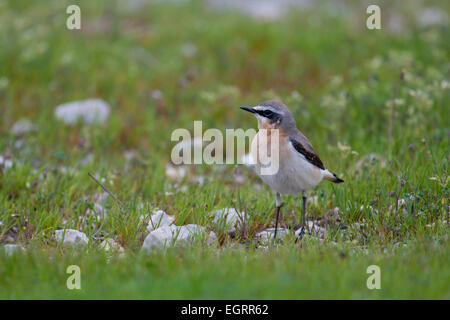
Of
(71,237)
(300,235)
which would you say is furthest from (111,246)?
(300,235)

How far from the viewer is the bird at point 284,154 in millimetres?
6285

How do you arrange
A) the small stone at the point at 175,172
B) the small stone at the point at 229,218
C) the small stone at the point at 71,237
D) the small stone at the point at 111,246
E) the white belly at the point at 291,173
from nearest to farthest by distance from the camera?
the small stone at the point at 111,246
the small stone at the point at 71,237
the white belly at the point at 291,173
the small stone at the point at 229,218
the small stone at the point at 175,172

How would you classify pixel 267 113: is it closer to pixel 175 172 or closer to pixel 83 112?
pixel 175 172

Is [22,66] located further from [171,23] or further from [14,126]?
[171,23]

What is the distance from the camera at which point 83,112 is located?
10.1 m

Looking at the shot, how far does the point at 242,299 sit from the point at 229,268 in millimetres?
492

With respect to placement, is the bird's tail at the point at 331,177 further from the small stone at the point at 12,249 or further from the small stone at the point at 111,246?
the small stone at the point at 12,249

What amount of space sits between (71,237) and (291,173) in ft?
8.47

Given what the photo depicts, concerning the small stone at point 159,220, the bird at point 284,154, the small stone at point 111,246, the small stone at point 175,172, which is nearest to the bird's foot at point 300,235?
the bird at point 284,154

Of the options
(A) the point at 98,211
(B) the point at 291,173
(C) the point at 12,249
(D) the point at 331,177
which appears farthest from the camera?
(A) the point at 98,211

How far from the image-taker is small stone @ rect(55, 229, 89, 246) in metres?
6.02

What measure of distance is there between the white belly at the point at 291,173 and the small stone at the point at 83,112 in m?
4.57

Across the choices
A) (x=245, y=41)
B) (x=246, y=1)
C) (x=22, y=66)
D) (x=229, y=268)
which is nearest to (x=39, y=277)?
(x=229, y=268)
